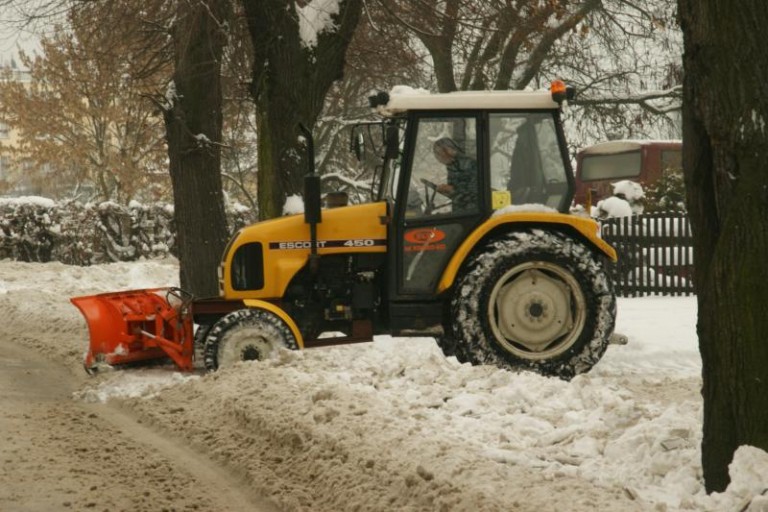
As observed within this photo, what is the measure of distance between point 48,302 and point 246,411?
9.38 metres

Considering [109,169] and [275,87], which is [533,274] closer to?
[275,87]

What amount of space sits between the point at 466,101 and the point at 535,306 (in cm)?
184

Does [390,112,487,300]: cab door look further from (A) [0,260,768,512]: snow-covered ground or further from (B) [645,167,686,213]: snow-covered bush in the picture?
(B) [645,167,686,213]: snow-covered bush

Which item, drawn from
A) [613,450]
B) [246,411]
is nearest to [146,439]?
[246,411]

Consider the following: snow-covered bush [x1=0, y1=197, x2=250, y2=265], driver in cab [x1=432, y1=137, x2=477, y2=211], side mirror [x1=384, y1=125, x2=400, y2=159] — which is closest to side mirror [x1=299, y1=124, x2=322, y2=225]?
side mirror [x1=384, y1=125, x2=400, y2=159]

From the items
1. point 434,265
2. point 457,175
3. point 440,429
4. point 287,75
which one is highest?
point 287,75

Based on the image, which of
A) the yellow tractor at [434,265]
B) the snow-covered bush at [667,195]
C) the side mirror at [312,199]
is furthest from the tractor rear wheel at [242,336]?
the snow-covered bush at [667,195]

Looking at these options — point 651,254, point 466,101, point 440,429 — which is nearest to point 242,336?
point 466,101

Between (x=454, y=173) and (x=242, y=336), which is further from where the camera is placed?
(x=454, y=173)

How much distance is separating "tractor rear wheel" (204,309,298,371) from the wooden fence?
32.9 ft

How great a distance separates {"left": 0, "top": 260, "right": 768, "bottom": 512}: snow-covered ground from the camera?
17.1ft

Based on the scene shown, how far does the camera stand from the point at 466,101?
9.55 metres

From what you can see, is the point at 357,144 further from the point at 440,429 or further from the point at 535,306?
the point at 440,429

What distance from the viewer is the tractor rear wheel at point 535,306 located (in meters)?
9.41
